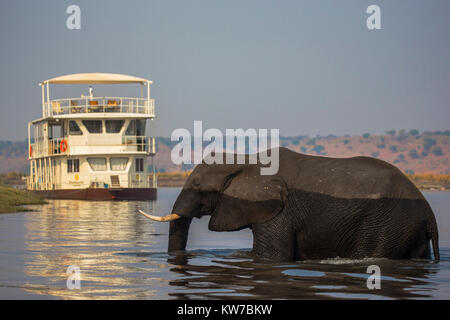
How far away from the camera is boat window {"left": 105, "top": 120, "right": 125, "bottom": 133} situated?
47531mm

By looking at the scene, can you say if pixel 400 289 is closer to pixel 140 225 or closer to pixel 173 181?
pixel 140 225

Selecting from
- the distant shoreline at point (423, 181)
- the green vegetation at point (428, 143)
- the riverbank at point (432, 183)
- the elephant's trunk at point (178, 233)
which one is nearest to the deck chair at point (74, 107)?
the elephant's trunk at point (178, 233)

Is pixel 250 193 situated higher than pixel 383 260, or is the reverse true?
pixel 250 193

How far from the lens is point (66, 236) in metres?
17.7

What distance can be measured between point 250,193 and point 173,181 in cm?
9836

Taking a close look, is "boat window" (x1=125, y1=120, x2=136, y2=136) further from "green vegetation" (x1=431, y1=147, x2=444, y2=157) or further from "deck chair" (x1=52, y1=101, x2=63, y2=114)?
"green vegetation" (x1=431, y1=147, x2=444, y2=157)

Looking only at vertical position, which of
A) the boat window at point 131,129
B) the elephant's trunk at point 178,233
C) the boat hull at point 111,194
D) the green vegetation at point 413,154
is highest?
the boat window at point 131,129

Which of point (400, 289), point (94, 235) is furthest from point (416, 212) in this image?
point (94, 235)

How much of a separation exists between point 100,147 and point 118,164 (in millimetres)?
1702

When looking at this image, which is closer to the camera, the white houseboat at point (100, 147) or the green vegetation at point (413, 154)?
the white houseboat at point (100, 147)

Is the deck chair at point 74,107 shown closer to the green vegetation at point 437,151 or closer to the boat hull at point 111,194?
the boat hull at point 111,194

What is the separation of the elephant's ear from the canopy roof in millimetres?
37052

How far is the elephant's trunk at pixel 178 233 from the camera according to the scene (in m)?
12.7
